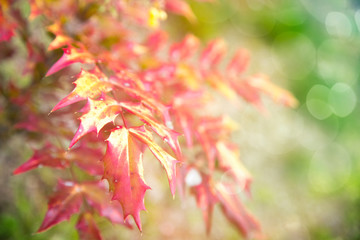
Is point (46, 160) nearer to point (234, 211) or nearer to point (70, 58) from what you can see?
point (70, 58)

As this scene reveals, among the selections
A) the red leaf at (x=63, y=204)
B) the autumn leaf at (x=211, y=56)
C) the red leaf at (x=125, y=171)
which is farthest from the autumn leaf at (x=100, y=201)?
the autumn leaf at (x=211, y=56)

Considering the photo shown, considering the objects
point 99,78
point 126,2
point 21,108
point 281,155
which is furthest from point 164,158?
point 281,155

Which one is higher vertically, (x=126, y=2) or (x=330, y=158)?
(x=126, y=2)

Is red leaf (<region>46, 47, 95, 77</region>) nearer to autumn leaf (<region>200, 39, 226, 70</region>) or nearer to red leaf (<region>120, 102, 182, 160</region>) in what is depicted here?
red leaf (<region>120, 102, 182, 160</region>)

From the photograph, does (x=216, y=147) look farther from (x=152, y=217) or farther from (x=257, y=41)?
(x=257, y=41)

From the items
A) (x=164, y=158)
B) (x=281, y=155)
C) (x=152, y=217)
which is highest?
(x=164, y=158)

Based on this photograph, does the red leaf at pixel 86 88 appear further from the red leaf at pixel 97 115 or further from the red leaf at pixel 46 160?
the red leaf at pixel 46 160

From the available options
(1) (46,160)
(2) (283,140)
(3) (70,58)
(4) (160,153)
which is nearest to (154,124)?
(4) (160,153)
